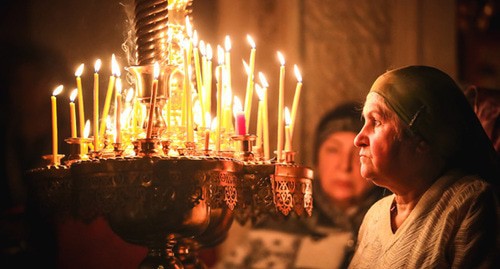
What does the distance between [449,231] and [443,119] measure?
288 mm

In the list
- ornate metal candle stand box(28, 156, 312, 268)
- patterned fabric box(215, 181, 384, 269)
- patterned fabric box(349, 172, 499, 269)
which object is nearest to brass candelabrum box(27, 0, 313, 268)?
ornate metal candle stand box(28, 156, 312, 268)

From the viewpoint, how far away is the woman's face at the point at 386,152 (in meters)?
1.87

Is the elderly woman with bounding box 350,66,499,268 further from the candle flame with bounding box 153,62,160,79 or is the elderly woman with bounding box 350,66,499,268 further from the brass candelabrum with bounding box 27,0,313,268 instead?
the candle flame with bounding box 153,62,160,79

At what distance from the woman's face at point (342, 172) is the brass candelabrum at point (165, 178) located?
1481 millimetres

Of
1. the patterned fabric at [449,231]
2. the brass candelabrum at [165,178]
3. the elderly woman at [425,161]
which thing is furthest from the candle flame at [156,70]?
the patterned fabric at [449,231]

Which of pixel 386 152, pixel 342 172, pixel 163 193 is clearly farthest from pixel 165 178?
pixel 342 172

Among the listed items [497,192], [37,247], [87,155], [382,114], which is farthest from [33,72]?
[497,192]

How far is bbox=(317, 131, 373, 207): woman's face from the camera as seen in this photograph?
3.58 metres

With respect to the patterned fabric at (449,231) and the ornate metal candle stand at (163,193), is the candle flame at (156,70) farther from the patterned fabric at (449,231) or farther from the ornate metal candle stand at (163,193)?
the patterned fabric at (449,231)

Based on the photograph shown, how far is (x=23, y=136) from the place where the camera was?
304 cm

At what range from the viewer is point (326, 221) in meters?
3.49

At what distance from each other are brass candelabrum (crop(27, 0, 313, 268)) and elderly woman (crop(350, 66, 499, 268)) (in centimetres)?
23

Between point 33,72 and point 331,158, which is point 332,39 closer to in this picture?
point 331,158

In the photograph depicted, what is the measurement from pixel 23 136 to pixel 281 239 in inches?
47.5
